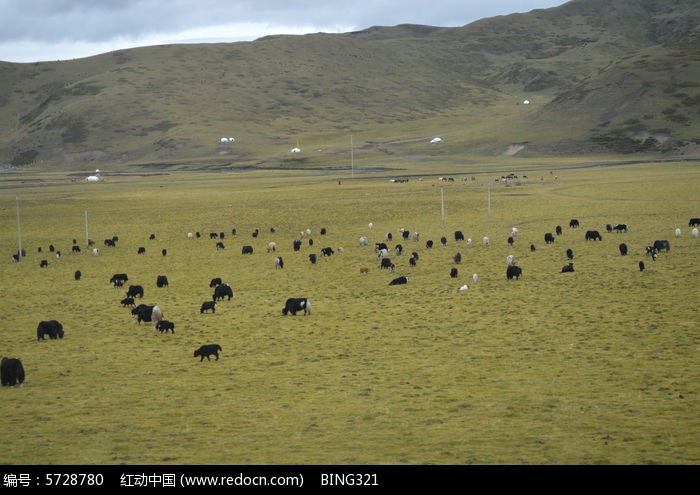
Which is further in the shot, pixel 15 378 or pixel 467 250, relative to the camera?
pixel 467 250

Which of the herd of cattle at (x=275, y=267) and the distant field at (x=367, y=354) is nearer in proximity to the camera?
the distant field at (x=367, y=354)

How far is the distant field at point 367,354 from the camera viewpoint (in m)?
17.7

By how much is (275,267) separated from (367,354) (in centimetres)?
2047

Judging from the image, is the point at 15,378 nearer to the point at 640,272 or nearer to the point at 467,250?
the point at 640,272

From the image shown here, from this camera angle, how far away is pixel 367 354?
26391 millimetres

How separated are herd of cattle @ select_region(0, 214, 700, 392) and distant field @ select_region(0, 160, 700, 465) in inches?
18.3

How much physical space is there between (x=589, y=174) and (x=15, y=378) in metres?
95.7

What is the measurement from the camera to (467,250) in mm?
50344

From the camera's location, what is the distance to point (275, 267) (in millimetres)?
46219

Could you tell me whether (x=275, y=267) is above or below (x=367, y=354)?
above

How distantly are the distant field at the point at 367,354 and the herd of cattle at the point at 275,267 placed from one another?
47 cm

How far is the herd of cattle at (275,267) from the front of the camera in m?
26.1

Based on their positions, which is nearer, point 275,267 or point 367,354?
point 367,354
